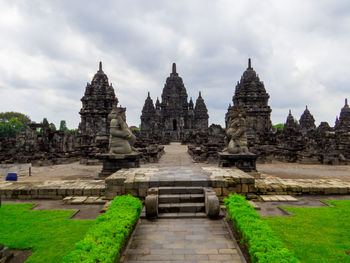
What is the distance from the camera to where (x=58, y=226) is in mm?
4637

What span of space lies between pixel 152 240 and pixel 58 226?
2.03 meters

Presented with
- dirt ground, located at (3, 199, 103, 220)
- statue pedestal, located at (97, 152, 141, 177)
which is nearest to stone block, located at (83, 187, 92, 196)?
dirt ground, located at (3, 199, 103, 220)

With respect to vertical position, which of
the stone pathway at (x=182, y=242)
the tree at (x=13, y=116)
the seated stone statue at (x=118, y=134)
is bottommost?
the stone pathway at (x=182, y=242)

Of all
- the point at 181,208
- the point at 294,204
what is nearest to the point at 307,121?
the point at 294,204

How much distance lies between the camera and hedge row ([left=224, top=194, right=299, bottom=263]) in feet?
9.30

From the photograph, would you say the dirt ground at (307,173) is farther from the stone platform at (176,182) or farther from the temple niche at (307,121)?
the temple niche at (307,121)

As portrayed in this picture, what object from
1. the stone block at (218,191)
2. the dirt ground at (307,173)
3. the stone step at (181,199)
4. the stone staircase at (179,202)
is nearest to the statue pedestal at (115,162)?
the stone staircase at (179,202)

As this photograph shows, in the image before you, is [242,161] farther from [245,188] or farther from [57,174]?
[57,174]

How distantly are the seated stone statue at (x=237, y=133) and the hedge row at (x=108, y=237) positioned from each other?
540 centimetres

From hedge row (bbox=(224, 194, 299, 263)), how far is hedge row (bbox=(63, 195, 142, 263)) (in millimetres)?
1916

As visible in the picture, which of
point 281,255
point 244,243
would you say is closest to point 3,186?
point 244,243

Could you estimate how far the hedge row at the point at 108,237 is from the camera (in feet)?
9.29

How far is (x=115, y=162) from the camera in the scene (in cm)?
889

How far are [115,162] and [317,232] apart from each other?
6.85 meters
